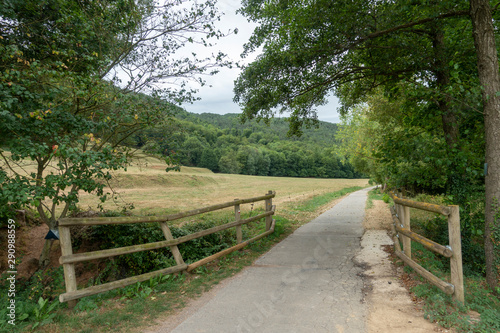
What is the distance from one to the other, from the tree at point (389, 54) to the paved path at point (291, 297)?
2.86m

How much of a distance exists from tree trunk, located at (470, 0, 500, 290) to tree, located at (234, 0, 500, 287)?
2cm

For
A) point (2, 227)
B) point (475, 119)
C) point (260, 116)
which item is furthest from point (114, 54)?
point (475, 119)

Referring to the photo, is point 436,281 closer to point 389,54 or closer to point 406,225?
point 406,225

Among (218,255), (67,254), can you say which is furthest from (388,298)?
(67,254)

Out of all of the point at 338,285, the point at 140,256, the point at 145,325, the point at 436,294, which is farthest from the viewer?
the point at 140,256

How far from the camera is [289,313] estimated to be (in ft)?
12.5

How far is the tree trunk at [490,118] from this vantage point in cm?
506

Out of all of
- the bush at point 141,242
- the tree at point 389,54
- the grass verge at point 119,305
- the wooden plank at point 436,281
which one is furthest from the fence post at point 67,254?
the tree at point 389,54

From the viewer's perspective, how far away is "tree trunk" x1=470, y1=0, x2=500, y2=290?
5.06 metres

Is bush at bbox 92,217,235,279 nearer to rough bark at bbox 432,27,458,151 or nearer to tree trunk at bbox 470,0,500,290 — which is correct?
tree trunk at bbox 470,0,500,290

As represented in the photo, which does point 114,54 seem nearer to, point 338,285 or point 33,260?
point 33,260

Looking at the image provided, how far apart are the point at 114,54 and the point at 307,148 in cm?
12206

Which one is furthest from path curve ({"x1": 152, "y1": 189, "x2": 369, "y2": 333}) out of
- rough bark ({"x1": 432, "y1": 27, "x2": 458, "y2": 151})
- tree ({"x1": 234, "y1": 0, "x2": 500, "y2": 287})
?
rough bark ({"x1": 432, "y1": 27, "x2": 458, "y2": 151})

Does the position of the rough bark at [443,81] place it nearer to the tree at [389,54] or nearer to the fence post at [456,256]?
the tree at [389,54]
